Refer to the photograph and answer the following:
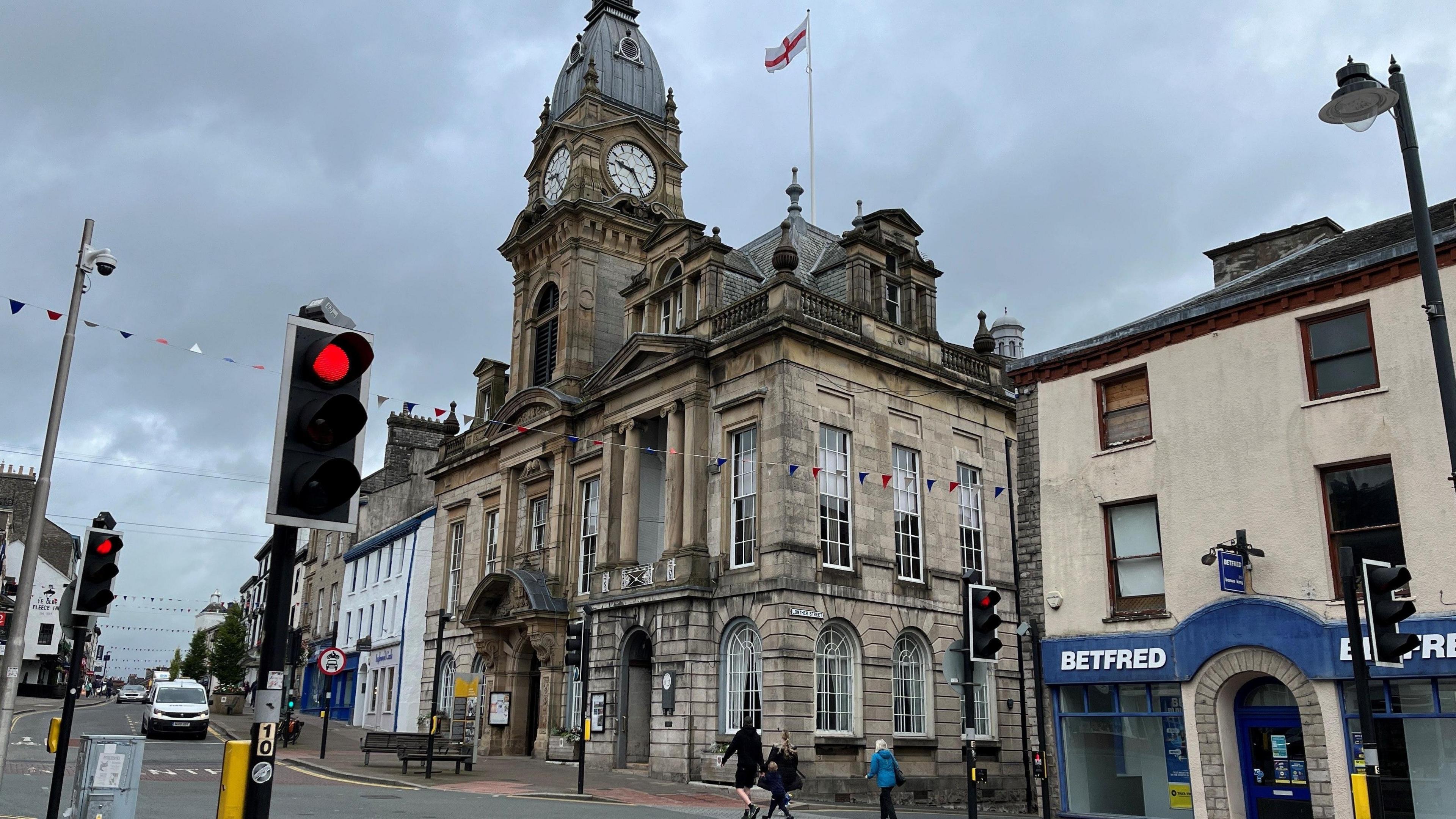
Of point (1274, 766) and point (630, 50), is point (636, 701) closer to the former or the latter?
point (1274, 766)

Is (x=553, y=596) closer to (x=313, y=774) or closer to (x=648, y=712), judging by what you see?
(x=648, y=712)

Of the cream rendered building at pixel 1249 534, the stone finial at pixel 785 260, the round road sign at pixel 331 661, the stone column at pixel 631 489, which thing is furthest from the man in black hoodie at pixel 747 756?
the round road sign at pixel 331 661

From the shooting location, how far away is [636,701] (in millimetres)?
28703

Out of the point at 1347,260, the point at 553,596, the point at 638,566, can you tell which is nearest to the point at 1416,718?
the point at 1347,260

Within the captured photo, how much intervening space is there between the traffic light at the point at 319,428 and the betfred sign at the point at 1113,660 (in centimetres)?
1484

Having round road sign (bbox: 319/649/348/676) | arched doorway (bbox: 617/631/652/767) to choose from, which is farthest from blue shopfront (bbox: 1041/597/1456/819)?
round road sign (bbox: 319/649/348/676)

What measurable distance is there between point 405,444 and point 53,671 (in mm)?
38523

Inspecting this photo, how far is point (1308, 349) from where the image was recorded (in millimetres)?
16484

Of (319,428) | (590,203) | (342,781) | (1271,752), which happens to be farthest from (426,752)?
(319,428)

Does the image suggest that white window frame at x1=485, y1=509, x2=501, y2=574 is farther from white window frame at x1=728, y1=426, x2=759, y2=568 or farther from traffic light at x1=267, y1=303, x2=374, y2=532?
traffic light at x1=267, y1=303, x2=374, y2=532

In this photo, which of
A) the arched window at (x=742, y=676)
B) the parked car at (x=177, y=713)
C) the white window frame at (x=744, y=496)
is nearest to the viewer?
the arched window at (x=742, y=676)

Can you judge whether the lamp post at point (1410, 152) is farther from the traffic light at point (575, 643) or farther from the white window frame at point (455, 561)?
the white window frame at point (455, 561)

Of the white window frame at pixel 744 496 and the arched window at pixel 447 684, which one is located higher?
the white window frame at pixel 744 496

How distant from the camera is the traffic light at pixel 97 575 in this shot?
10.5 m
